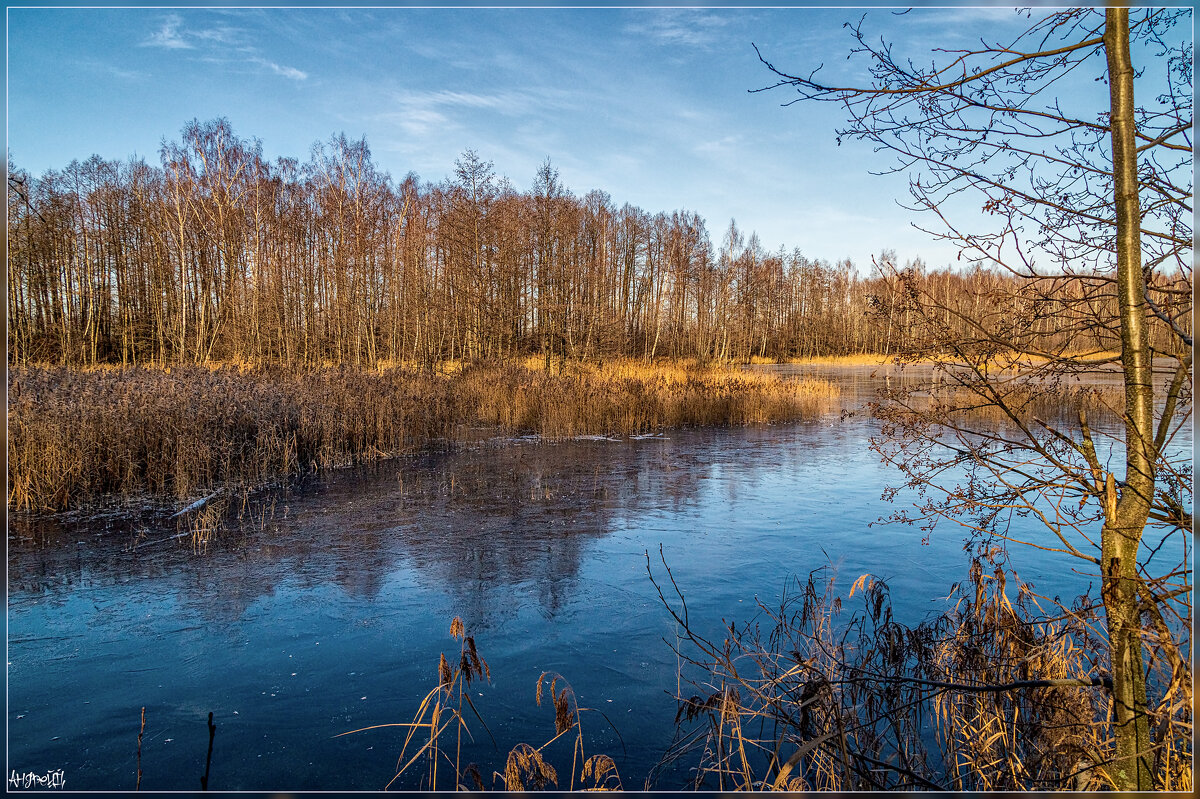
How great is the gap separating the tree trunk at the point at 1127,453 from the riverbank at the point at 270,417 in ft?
30.2

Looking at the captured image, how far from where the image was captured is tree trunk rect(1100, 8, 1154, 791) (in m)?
2.06

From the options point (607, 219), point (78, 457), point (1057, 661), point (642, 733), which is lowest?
point (642, 733)

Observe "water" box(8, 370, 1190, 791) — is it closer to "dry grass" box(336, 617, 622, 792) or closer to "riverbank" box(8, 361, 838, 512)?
"dry grass" box(336, 617, 622, 792)

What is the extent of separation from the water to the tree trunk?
1.84m

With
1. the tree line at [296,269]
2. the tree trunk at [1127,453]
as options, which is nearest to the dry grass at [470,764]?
the tree trunk at [1127,453]

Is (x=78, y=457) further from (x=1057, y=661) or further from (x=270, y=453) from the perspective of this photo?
(x=1057, y=661)

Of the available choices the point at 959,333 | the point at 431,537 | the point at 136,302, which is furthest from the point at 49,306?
the point at 959,333

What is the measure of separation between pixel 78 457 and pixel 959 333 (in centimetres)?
927

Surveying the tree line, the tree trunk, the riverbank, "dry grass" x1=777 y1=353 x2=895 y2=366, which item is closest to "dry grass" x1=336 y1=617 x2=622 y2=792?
the tree trunk

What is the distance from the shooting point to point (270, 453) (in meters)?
9.95

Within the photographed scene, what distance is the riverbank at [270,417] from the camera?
8094 mm

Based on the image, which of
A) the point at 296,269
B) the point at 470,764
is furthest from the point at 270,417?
the point at 296,269

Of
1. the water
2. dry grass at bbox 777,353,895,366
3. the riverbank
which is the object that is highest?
dry grass at bbox 777,353,895,366

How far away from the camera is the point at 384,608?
17.1 ft
